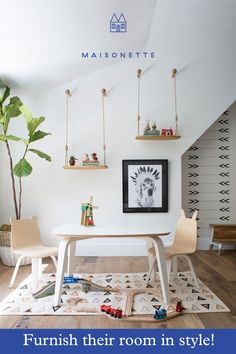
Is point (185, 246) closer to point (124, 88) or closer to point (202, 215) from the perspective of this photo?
point (202, 215)

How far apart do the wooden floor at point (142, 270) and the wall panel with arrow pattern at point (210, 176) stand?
2.01 ft

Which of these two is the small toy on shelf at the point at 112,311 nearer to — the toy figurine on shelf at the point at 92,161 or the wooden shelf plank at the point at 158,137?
the toy figurine on shelf at the point at 92,161

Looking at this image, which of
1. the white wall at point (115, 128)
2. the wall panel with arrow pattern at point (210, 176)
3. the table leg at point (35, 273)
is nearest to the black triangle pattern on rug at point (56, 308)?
the table leg at point (35, 273)

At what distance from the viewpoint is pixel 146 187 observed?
4.32 meters

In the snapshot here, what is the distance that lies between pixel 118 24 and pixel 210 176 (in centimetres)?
316

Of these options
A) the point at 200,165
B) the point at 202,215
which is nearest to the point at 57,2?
the point at 200,165

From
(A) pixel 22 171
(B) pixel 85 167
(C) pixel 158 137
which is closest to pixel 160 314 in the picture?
(A) pixel 22 171

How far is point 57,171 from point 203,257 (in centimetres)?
227

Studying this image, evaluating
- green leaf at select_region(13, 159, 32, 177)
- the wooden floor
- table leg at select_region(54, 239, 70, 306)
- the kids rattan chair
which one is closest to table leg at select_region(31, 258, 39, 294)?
the kids rattan chair

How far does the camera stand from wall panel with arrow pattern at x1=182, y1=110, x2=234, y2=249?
4.84 m

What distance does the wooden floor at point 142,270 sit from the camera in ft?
6.91

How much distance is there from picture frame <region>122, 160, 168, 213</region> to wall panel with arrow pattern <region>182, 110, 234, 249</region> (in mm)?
677

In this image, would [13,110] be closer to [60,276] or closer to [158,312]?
[60,276]

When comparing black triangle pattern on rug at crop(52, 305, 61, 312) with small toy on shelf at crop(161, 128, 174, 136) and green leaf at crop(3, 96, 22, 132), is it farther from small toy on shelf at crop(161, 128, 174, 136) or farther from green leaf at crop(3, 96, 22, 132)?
small toy on shelf at crop(161, 128, 174, 136)
